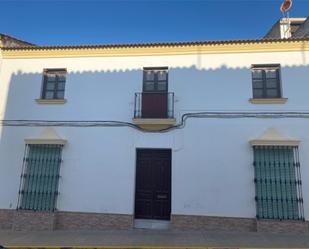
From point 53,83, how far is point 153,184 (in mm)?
4804

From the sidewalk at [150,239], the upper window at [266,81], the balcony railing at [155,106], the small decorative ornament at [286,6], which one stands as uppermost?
the small decorative ornament at [286,6]

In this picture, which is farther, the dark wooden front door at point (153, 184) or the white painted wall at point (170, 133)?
the dark wooden front door at point (153, 184)

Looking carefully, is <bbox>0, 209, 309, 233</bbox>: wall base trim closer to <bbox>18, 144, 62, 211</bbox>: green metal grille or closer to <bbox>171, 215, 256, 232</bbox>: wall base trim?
<bbox>171, 215, 256, 232</bbox>: wall base trim

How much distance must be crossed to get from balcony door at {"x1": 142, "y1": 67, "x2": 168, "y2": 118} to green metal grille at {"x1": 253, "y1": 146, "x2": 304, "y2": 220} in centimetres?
301

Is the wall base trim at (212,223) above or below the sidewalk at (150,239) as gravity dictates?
above

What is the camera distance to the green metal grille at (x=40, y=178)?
838 cm

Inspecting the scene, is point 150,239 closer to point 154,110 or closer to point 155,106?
point 154,110

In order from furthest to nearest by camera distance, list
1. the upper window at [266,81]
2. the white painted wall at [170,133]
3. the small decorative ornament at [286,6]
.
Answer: the small decorative ornament at [286,6] → the upper window at [266,81] → the white painted wall at [170,133]

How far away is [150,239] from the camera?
690cm

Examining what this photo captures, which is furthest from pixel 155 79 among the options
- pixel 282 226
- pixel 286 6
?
pixel 286 6

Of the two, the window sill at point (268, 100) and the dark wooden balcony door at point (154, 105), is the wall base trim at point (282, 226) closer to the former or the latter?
the window sill at point (268, 100)

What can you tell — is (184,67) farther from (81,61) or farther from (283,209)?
(283,209)

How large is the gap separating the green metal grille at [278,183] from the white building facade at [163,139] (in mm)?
28

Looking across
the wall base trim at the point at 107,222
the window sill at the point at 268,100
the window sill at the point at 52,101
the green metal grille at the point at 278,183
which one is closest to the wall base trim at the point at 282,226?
the wall base trim at the point at 107,222
